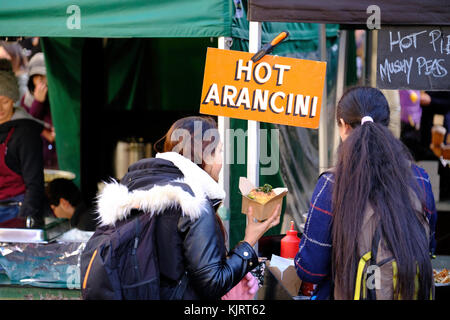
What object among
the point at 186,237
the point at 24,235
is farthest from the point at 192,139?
the point at 24,235

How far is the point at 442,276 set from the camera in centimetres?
322

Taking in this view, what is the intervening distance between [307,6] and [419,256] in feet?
Result: 5.76

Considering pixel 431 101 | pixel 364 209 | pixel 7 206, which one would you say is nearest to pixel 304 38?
pixel 431 101

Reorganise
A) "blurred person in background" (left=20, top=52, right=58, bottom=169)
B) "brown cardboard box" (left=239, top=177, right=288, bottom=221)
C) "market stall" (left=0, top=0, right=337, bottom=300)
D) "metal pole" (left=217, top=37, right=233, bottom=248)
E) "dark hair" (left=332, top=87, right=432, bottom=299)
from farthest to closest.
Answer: "blurred person in background" (left=20, top=52, right=58, bottom=169) → "market stall" (left=0, top=0, right=337, bottom=300) → "metal pole" (left=217, top=37, right=233, bottom=248) → "brown cardboard box" (left=239, top=177, right=288, bottom=221) → "dark hair" (left=332, top=87, right=432, bottom=299)

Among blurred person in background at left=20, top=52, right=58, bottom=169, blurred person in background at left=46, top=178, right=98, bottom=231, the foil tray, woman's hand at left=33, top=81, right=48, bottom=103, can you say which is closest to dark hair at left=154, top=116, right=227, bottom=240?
the foil tray

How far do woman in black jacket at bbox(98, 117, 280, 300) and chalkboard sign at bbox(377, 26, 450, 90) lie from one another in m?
1.56

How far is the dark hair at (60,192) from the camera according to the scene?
A: 5.48 m

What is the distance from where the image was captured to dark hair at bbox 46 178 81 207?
216 inches

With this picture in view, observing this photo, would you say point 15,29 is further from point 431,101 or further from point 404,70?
point 431,101

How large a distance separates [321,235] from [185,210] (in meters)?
0.57

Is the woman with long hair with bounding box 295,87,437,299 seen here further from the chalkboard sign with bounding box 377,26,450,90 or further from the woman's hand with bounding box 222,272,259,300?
the chalkboard sign with bounding box 377,26,450,90

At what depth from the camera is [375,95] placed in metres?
2.36

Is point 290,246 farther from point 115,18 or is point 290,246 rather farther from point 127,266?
point 115,18

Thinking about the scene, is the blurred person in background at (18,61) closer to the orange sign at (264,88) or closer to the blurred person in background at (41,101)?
the blurred person in background at (41,101)
